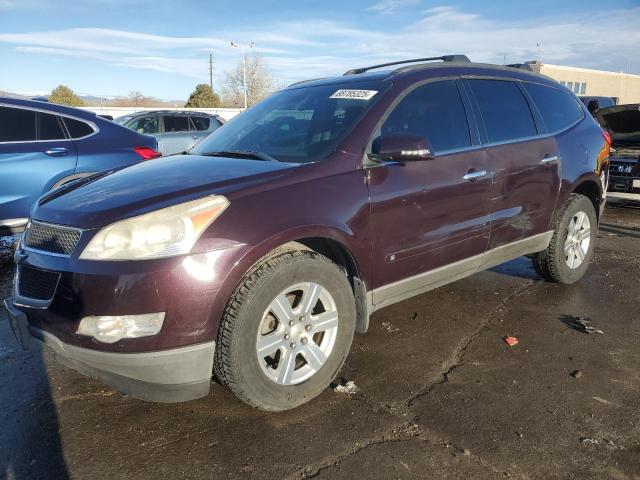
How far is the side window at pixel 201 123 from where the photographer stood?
42.7ft

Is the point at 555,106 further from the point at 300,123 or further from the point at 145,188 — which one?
the point at 145,188

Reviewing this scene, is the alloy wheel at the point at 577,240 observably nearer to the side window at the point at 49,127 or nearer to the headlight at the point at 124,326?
the headlight at the point at 124,326

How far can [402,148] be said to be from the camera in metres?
2.90

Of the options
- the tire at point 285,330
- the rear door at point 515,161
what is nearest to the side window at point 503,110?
the rear door at point 515,161

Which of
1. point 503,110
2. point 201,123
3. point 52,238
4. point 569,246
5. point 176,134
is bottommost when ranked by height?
point 569,246

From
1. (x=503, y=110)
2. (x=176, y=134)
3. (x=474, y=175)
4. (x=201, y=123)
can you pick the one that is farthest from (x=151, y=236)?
(x=201, y=123)

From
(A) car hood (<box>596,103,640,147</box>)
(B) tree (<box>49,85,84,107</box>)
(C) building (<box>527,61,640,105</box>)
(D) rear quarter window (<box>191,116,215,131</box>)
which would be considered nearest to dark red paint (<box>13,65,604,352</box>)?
(A) car hood (<box>596,103,640,147</box>)

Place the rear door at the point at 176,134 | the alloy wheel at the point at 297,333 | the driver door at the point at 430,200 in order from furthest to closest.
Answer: the rear door at the point at 176,134
the driver door at the point at 430,200
the alloy wheel at the point at 297,333

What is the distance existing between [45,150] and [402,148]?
421 cm

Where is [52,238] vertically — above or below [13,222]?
above

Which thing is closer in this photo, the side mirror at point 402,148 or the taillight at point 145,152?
the side mirror at point 402,148

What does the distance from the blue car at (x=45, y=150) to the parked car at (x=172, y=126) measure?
5880 mm

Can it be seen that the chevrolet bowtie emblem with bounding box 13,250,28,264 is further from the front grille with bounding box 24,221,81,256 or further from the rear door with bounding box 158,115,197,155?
the rear door with bounding box 158,115,197,155

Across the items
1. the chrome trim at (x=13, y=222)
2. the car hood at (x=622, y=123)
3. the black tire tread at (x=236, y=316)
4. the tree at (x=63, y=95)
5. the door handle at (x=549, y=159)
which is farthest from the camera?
the tree at (x=63, y=95)
